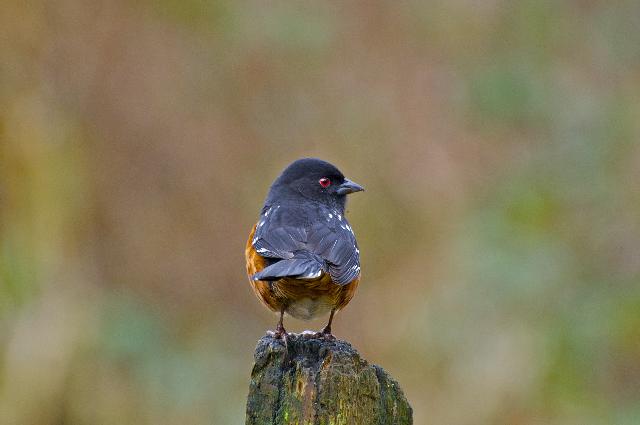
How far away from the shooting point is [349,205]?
336 inches

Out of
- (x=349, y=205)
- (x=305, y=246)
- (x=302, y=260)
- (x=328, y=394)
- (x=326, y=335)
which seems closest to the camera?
(x=328, y=394)

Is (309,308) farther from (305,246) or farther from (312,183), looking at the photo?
(312,183)

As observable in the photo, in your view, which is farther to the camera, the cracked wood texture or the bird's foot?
the bird's foot

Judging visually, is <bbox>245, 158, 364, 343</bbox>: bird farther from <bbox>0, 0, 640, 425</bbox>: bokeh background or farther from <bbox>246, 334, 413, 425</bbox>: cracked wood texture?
<bbox>0, 0, 640, 425</bbox>: bokeh background

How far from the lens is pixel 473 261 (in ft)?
27.2

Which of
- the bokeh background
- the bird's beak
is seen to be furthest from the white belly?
the bokeh background

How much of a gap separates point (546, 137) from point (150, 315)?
410cm

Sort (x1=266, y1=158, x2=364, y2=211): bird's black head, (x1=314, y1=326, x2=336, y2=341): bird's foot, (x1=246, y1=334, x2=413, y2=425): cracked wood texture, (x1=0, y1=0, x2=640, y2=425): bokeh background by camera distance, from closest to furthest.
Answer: (x1=246, y1=334, x2=413, y2=425): cracked wood texture < (x1=314, y1=326, x2=336, y2=341): bird's foot < (x1=266, y1=158, x2=364, y2=211): bird's black head < (x1=0, y1=0, x2=640, y2=425): bokeh background

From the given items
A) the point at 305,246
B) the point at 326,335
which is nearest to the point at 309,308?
the point at 305,246

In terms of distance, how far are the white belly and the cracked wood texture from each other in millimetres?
1268

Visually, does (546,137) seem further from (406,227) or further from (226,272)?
(226,272)

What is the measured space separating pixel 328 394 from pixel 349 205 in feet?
19.0

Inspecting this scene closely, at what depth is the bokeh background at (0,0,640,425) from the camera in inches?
303

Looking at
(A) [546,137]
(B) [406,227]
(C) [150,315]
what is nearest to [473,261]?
(B) [406,227]
